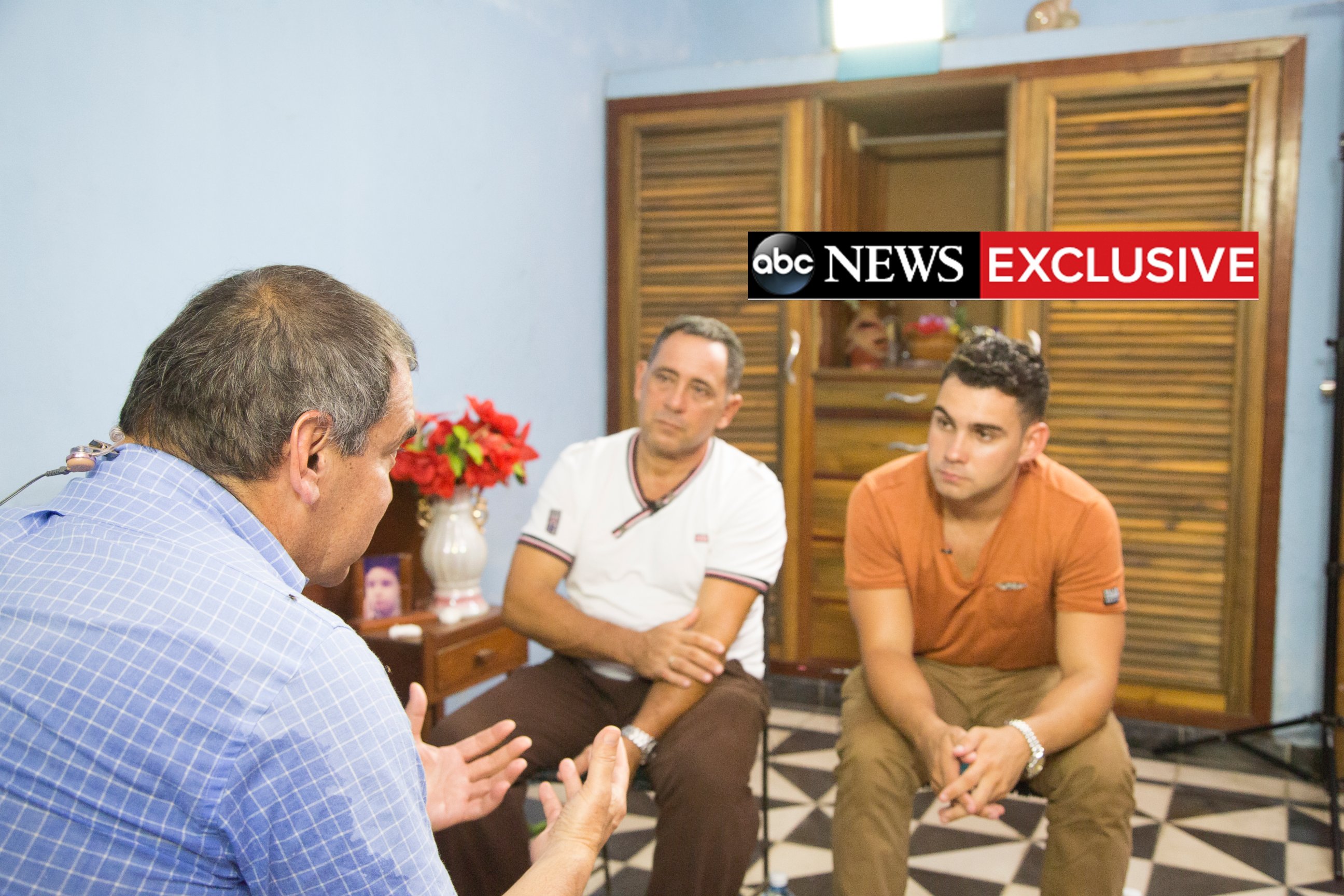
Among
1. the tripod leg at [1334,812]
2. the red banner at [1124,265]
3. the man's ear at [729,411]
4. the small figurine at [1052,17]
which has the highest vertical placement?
the small figurine at [1052,17]

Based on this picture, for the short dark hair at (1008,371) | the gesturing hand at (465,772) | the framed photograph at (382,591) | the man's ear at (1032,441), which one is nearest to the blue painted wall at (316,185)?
the framed photograph at (382,591)

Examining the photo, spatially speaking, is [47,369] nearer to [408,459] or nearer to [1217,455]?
[408,459]

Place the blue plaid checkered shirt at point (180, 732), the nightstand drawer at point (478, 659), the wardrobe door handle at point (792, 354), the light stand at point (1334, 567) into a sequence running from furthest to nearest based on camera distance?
the wardrobe door handle at point (792, 354), the light stand at point (1334, 567), the nightstand drawer at point (478, 659), the blue plaid checkered shirt at point (180, 732)

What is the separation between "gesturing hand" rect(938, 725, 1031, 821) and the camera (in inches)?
65.9

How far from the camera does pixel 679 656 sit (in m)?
1.91

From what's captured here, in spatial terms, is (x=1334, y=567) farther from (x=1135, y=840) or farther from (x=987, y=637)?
(x=987, y=637)

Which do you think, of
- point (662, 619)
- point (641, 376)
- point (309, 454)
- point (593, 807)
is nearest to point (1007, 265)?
point (641, 376)

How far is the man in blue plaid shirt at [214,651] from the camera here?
74 cm

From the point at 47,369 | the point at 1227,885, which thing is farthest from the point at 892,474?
the point at 47,369

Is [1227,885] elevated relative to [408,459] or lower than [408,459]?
lower

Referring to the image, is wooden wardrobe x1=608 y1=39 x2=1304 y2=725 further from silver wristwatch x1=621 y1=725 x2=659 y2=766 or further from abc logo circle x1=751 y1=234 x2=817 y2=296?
silver wristwatch x1=621 y1=725 x2=659 y2=766

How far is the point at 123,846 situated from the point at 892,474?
1.65 m

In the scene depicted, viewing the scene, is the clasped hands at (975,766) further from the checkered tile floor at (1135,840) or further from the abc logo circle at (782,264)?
the abc logo circle at (782,264)

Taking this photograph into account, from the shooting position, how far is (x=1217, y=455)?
3062 millimetres
